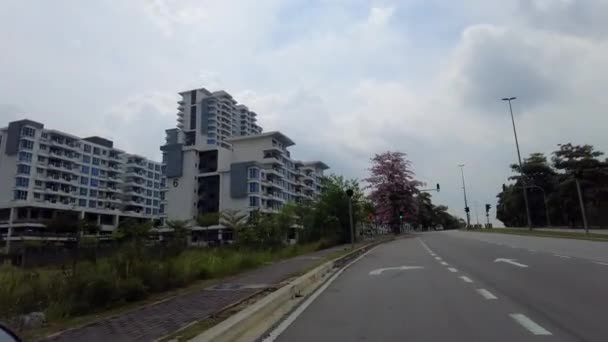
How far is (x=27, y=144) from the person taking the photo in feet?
273

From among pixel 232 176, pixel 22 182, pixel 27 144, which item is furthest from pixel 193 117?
pixel 22 182

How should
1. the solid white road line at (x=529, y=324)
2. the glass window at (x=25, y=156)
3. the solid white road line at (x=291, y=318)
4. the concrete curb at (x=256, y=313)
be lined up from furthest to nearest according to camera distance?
the glass window at (x=25, y=156) < the solid white road line at (x=291, y=318) < the concrete curb at (x=256, y=313) < the solid white road line at (x=529, y=324)

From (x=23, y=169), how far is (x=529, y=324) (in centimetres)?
9372

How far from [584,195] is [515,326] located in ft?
205

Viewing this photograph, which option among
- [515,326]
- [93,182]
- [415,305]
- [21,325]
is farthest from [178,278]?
[93,182]

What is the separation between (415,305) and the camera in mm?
8000

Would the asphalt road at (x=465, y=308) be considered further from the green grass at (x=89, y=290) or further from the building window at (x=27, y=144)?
the building window at (x=27, y=144)

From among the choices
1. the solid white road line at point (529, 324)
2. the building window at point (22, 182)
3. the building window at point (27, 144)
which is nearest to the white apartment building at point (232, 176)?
the building window at point (27, 144)

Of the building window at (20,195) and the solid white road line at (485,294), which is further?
the building window at (20,195)

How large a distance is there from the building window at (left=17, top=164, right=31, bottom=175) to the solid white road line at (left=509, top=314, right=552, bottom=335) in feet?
305

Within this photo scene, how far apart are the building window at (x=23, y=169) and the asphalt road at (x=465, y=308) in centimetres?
8691

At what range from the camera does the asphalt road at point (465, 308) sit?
586 centimetres

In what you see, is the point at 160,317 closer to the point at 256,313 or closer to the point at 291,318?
the point at 256,313

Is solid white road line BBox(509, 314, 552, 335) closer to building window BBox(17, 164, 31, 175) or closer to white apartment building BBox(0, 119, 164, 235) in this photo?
white apartment building BBox(0, 119, 164, 235)
